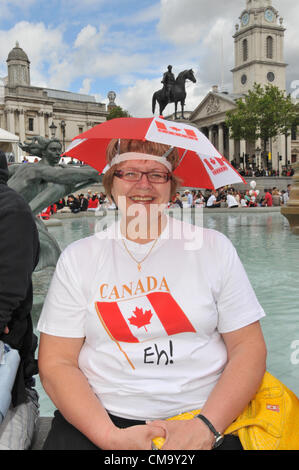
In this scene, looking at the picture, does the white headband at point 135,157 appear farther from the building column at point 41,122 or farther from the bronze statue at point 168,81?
the building column at point 41,122

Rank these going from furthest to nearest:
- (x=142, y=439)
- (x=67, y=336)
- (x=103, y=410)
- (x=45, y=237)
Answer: (x=45, y=237), (x=67, y=336), (x=103, y=410), (x=142, y=439)

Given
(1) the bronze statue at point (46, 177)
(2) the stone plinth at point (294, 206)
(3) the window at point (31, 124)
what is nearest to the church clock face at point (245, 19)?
(3) the window at point (31, 124)

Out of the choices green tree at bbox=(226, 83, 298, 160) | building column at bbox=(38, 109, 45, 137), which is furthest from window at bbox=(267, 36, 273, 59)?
building column at bbox=(38, 109, 45, 137)

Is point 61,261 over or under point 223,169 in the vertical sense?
under

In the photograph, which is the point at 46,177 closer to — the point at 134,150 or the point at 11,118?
the point at 134,150

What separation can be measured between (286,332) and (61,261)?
270 cm

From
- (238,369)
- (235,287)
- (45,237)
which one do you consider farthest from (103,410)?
(45,237)

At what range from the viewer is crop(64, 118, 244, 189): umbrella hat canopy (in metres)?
1.68

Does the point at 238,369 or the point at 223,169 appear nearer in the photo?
the point at 238,369

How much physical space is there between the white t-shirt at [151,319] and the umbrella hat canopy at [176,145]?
339mm

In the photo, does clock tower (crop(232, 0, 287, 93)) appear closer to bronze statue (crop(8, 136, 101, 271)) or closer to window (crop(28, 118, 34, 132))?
window (crop(28, 118, 34, 132))

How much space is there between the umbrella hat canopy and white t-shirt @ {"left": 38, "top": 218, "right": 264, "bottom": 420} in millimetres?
339

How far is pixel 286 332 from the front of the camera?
13.0 ft

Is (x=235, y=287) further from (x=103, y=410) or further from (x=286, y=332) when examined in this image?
(x=286, y=332)
